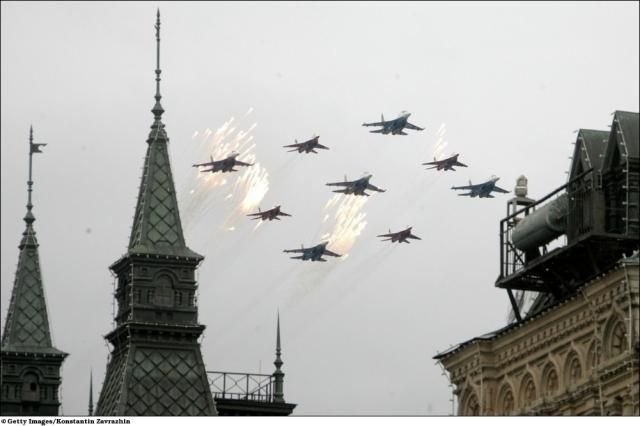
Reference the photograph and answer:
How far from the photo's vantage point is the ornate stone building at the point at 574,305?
115938mm

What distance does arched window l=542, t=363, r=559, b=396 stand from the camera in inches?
4860

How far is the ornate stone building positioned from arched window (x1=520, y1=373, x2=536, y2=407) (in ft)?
0.18

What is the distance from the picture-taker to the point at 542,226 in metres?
130

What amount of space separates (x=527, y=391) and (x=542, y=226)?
937 centimetres

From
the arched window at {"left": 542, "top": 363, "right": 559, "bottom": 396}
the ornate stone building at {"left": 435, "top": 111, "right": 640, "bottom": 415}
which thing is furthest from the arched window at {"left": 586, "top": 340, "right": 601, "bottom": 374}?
the arched window at {"left": 542, "top": 363, "right": 559, "bottom": 396}

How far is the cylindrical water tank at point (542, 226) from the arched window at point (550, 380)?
8.47 metres

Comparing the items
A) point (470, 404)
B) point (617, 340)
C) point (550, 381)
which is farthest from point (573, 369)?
point (470, 404)

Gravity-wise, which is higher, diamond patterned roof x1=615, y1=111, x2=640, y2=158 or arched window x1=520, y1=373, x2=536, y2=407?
diamond patterned roof x1=615, y1=111, x2=640, y2=158

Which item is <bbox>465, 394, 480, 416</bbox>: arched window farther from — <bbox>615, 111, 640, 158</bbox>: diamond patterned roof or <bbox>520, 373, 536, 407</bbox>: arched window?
<bbox>615, 111, 640, 158</bbox>: diamond patterned roof

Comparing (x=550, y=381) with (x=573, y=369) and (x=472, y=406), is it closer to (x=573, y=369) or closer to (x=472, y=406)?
(x=573, y=369)

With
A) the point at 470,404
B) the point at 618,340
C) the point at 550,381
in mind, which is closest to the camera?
the point at 618,340

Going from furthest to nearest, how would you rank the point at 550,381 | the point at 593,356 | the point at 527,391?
the point at 527,391 → the point at 550,381 → the point at 593,356
